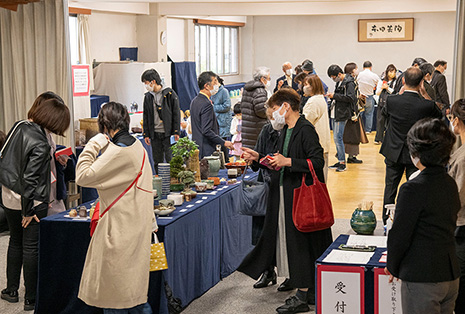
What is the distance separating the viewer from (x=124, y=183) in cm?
323

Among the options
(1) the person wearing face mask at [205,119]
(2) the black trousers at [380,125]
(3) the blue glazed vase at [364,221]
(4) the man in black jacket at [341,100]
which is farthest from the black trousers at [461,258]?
(2) the black trousers at [380,125]

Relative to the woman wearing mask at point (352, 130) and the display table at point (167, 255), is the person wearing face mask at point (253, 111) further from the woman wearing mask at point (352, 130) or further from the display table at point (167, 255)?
the woman wearing mask at point (352, 130)

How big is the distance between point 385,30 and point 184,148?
12540 mm

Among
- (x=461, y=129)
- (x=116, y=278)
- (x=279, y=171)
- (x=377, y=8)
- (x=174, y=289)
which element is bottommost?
(x=174, y=289)

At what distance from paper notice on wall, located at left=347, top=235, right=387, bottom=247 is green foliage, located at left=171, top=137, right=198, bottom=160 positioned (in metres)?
1.44

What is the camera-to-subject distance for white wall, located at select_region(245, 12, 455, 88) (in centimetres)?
1606

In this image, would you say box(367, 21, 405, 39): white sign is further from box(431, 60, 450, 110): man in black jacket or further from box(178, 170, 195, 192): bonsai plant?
box(178, 170, 195, 192): bonsai plant

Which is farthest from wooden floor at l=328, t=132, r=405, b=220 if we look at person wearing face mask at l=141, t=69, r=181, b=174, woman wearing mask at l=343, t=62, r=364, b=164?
person wearing face mask at l=141, t=69, r=181, b=174

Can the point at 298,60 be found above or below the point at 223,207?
above

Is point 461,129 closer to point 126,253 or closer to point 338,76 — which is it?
point 126,253

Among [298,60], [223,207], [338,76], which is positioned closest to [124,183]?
[223,207]

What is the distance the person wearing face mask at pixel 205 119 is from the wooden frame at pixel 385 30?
1079 cm

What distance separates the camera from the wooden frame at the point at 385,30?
1616cm

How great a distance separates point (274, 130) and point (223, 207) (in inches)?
30.5
